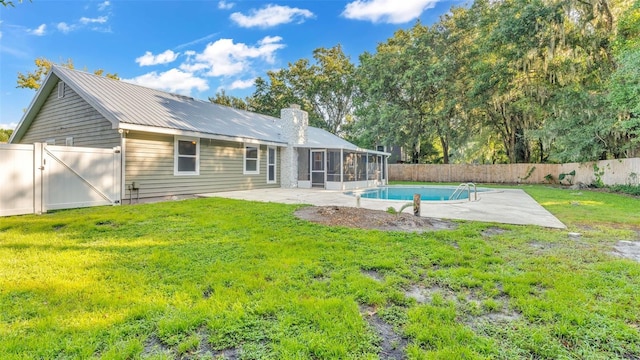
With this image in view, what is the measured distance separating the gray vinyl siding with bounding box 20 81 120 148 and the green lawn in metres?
4.91

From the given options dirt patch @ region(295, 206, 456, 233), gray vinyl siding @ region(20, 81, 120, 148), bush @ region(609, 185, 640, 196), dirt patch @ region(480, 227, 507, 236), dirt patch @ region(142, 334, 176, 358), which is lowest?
dirt patch @ region(142, 334, 176, 358)

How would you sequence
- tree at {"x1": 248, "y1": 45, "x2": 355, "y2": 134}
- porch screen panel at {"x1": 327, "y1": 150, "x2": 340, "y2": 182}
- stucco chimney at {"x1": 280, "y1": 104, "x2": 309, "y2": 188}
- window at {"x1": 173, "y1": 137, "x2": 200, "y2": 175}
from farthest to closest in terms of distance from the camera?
tree at {"x1": 248, "y1": 45, "x2": 355, "y2": 134} < porch screen panel at {"x1": 327, "y1": 150, "x2": 340, "y2": 182} < stucco chimney at {"x1": 280, "y1": 104, "x2": 309, "y2": 188} < window at {"x1": 173, "y1": 137, "x2": 200, "y2": 175}

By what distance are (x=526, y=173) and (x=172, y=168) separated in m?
20.7

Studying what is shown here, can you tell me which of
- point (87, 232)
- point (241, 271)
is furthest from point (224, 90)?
point (241, 271)

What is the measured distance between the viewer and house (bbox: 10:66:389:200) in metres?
8.87

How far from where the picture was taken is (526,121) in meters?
20.0

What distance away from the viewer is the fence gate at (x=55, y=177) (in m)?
6.29

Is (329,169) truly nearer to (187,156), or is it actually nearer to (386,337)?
(187,156)

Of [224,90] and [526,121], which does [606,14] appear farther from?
[224,90]

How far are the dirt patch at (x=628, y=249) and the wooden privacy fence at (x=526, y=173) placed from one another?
1138cm

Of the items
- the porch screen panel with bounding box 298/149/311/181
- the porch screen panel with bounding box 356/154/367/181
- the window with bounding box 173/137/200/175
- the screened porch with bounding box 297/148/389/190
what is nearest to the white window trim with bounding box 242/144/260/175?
the window with bounding box 173/137/200/175

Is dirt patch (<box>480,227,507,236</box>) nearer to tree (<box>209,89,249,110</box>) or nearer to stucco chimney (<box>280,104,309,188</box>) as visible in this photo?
stucco chimney (<box>280,104,309,188</box>)

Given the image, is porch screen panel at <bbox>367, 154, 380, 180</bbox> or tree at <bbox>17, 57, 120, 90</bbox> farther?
tree at <bbox>17, 57, 120, 90</bbox>

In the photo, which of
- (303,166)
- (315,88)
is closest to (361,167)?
(303,166)
